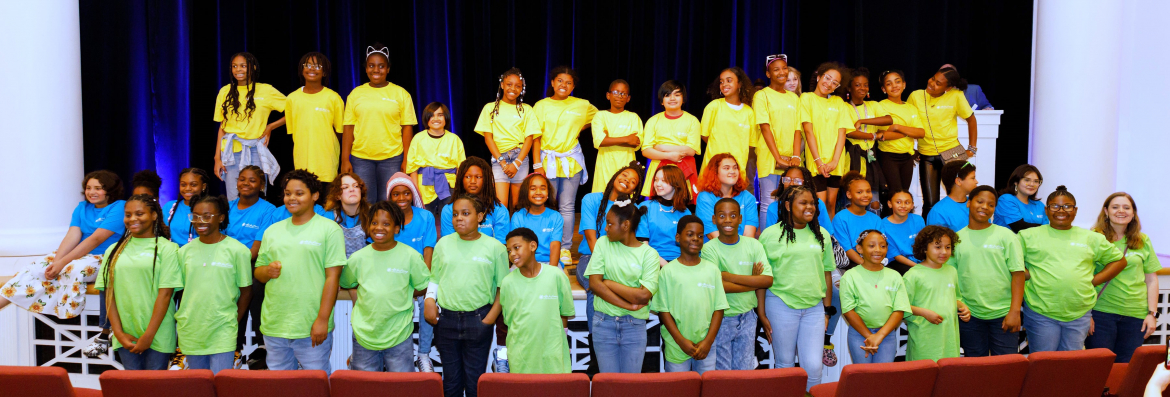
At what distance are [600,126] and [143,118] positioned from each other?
166 inches

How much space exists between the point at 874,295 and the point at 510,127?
292cm

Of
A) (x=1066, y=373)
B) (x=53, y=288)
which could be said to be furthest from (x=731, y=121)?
(x=53, y=288)

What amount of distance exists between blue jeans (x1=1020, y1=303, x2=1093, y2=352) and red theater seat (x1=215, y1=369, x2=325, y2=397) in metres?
3.79

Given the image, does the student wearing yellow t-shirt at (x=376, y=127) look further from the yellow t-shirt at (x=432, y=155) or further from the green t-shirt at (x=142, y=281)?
the green t-shirt at (x=142, y=281)

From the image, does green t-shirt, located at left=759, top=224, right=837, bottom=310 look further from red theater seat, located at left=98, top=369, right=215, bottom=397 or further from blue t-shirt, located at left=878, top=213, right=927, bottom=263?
red theater seat, located at left=98, top=369, right=215, bottom=397

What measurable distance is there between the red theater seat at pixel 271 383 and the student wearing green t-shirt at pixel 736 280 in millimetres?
1964

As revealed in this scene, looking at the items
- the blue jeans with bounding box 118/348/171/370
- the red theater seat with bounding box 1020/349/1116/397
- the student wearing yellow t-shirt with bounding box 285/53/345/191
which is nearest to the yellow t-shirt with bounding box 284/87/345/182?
the student wearing yellow t-shirt with bounding box 285/53/345/191

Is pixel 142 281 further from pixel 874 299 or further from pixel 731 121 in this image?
pixel 731 121

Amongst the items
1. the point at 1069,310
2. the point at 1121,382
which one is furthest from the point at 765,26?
the point at 1121,382

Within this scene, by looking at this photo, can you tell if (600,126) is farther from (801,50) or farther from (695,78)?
(801,50)

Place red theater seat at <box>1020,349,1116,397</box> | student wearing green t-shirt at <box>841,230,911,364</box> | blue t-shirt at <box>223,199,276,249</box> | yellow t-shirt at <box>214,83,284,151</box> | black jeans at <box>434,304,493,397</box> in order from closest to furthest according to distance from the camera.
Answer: red theater seat at <box>1020,349,1116,397</box>
black jeans at <box>434,304,493,397</box>
student wearing green t-shirt at <box>841,230,911,364</box>
blue t-shirt at <box>223,199,276,249</box>
yellow t-shirt at <box>214,83,284,151</box>

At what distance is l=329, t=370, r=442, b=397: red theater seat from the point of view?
10.6ft

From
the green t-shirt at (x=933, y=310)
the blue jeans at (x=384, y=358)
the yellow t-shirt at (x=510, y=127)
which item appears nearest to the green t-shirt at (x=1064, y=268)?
the green t-shirt at (x=933, y=310)

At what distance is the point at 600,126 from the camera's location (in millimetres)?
5805
